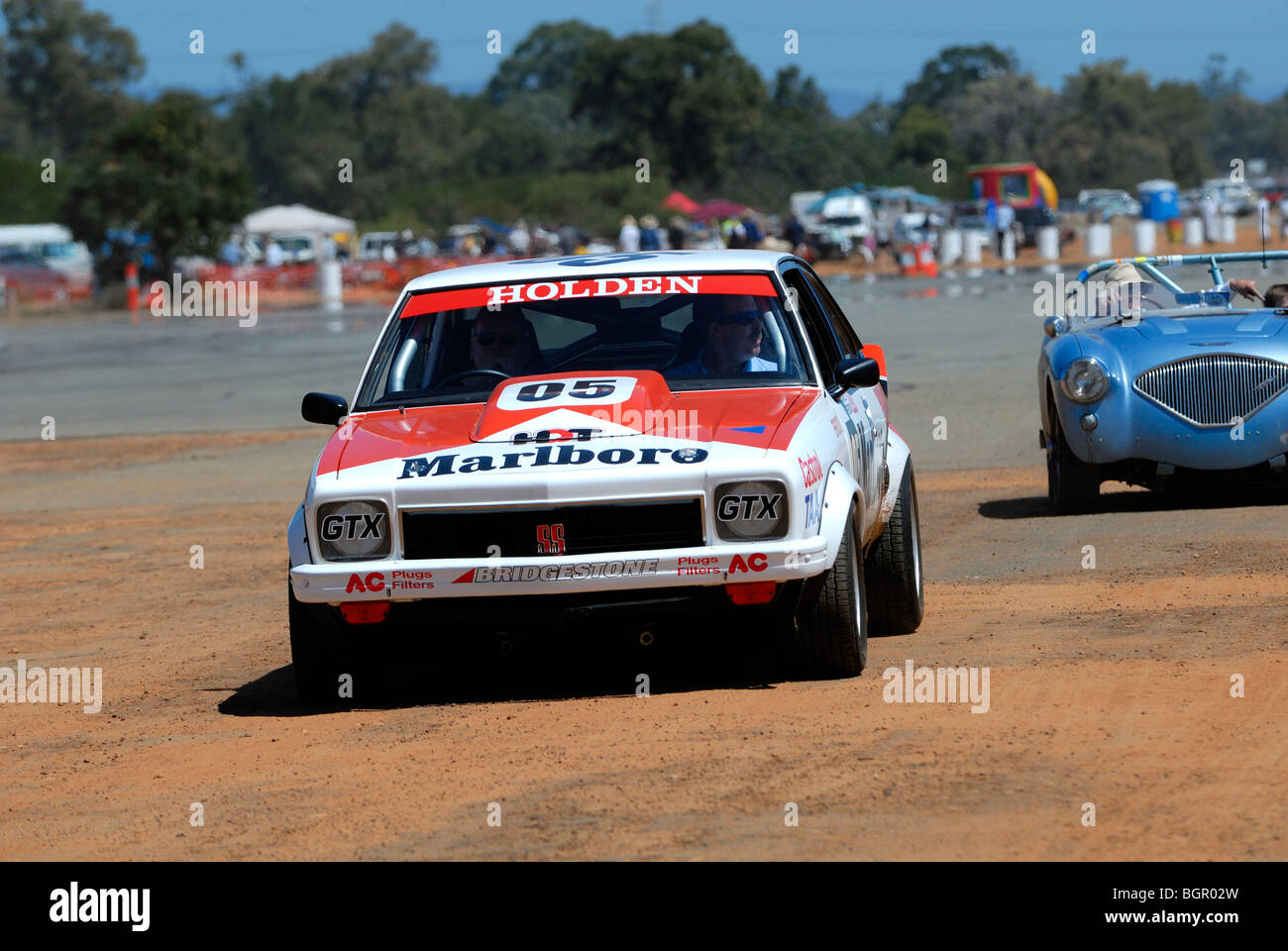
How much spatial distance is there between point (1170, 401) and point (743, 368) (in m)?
3.86

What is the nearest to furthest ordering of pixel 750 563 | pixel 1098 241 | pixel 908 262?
1. pixel 750 563
2. pixel 1098 241
3. pixel 908 262

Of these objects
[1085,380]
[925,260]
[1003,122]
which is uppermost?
[1003,122]

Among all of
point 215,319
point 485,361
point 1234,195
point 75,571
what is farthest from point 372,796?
point 1234,195

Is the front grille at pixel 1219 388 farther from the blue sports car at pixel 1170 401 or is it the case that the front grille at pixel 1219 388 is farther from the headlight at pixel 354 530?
the headlight at pixel 354 530

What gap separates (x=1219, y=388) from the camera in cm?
1032

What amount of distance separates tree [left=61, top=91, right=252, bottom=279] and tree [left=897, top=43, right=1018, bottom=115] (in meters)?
117

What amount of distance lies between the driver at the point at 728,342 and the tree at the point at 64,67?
Result: 11901 cm

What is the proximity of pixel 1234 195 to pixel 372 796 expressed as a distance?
10003 centimetres

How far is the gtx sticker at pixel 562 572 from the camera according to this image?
6281 millimetres

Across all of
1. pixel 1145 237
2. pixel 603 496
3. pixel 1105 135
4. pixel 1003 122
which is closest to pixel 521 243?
pixel 1145 237

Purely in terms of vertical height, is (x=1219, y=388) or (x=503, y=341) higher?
(x=503, y=341)

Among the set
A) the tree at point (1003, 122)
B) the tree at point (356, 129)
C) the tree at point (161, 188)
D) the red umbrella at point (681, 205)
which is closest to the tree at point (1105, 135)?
the tree at point (1003, 122)

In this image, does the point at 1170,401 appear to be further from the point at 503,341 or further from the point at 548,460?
the point at 548,460

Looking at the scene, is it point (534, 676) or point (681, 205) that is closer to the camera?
point (534, 676)
